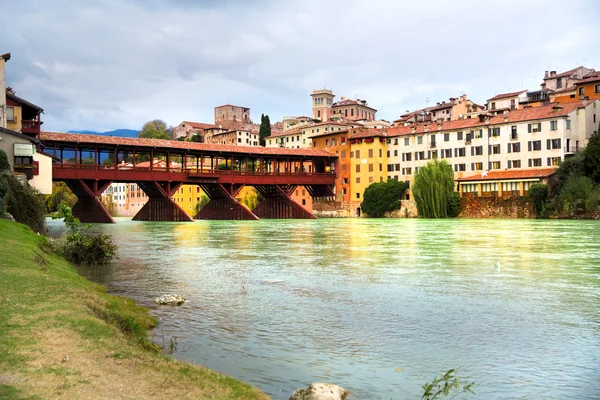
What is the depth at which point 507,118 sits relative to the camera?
66.3m

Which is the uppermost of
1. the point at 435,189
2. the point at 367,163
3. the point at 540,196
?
the point at 367,163

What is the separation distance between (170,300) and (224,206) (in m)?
58.3

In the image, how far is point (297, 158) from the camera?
7944 centimetres

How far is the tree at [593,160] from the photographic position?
53375 mm

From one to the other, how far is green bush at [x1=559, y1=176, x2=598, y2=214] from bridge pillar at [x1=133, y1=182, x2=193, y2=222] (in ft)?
122

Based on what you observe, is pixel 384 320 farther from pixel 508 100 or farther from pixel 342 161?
pixel 508 100

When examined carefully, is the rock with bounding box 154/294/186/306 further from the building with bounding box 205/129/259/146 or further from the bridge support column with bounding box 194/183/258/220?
the building with bounding box 205/129/259/146

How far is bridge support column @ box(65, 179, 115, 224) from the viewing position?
2247 inches

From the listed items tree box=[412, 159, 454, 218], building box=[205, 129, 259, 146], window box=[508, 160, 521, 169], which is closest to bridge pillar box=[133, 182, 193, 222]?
tree box=[412, 159, 454, 218]

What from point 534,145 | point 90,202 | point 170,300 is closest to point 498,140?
point 534,145

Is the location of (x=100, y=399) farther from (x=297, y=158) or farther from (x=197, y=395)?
(x=297, y=158)

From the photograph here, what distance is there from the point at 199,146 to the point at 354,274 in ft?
173

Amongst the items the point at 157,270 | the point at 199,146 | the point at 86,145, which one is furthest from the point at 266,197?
the point at 157,270

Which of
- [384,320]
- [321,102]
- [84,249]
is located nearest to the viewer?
[384,320]
